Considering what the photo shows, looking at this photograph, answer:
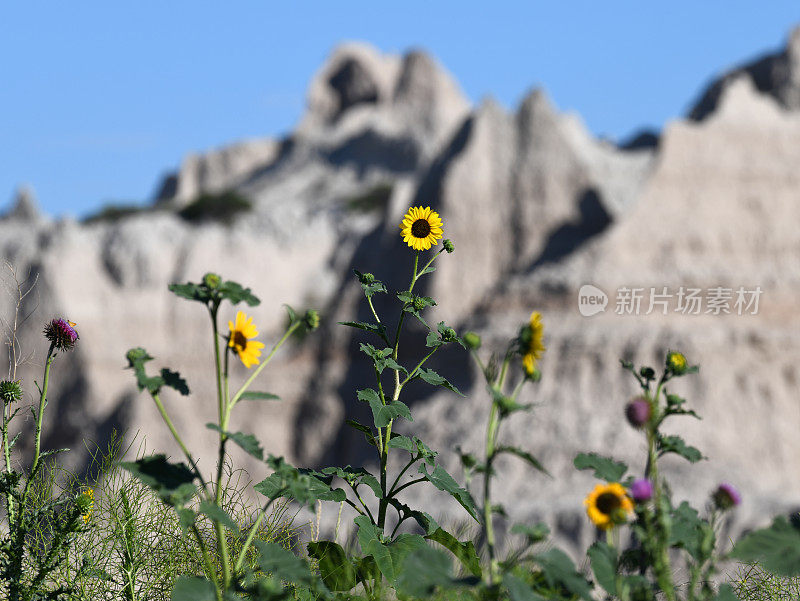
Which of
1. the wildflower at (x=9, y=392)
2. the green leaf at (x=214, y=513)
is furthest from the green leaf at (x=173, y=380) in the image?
the wildflower at (x=9, y=392)

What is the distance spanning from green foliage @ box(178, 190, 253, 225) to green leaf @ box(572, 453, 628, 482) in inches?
1177

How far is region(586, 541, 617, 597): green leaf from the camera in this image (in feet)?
6.42

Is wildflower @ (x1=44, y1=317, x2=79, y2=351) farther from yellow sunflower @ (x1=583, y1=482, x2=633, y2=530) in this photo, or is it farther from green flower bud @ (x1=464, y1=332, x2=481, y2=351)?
yellow sunflower @ (x1=583, y1=482, x2=633, y2=530)

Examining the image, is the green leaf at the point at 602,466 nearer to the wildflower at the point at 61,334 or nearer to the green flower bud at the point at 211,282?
the green flower bud at the point at 211,282

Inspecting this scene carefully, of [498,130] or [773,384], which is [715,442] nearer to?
[773,384]

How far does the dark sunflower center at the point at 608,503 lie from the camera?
74.3 inches

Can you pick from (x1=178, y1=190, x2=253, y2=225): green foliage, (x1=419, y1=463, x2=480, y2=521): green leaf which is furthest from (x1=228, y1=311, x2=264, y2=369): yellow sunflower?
(x1=178, y1=190, x2=253, y2=225): green foliage

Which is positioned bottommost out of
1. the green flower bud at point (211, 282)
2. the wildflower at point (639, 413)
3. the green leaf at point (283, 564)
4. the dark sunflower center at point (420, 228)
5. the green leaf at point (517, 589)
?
the green leaf at point (283, 564)

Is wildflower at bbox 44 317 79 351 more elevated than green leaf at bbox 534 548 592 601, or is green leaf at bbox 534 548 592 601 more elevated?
wildflower at bbox 44 317 79 351

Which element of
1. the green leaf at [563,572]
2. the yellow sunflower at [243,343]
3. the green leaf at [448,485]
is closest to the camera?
the green leaf at [563,572]

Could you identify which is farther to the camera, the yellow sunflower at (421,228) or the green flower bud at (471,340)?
the yellow sunflower at (421,228)

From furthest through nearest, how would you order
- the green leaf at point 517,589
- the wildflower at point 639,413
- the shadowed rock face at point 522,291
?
the shadowed rock face at point 522,291 < the wildflower at point 639,413 < the green leaf at point 517,589

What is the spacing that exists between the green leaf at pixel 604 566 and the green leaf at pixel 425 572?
1.23 ft

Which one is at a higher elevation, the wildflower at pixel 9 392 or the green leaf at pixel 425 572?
the wildflower at pixel 9 392
